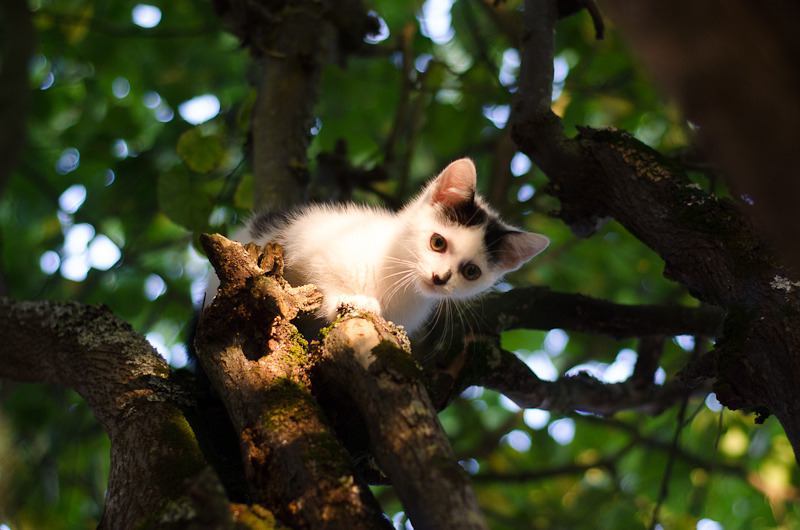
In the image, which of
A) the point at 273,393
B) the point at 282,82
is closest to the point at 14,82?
the point at 282,82

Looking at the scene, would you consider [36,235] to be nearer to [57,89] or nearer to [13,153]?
[57,89]

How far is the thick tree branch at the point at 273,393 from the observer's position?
1.41m

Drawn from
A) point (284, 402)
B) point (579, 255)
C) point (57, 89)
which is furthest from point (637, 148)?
point (57, 89)

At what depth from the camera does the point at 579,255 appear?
191 inches

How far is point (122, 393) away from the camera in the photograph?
2004 millimetres

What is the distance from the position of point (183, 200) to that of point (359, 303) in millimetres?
1472

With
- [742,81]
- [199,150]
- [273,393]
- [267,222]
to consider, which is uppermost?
[742,81]

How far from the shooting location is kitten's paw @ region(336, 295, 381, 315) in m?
2.10

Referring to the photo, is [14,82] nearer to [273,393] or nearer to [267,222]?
[267,222]

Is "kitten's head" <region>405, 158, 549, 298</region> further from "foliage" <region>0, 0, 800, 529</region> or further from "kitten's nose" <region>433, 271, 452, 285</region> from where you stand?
"foliage" <region>0, 0, 800, 529</region>

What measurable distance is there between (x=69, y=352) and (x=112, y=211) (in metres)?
2.20

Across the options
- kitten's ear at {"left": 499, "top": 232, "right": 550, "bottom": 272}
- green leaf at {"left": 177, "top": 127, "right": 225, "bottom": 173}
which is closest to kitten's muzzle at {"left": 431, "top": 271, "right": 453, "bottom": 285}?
kitten's ear at {"left": 499, "top": 232, "right": 550, "bottom": 272}

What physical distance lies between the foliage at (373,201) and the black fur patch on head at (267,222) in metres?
0.81

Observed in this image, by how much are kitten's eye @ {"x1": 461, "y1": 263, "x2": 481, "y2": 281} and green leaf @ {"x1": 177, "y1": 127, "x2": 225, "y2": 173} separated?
5.03 feet
